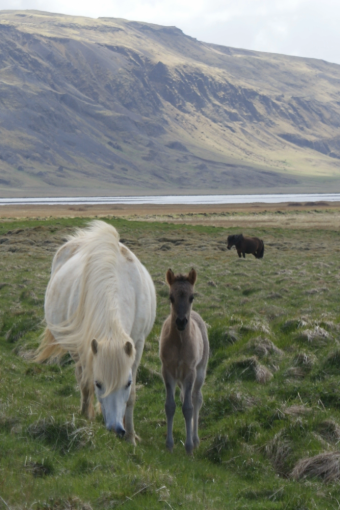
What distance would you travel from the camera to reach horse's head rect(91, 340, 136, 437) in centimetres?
658

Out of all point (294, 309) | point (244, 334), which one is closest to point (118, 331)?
point (244, 334)

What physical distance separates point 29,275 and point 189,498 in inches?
682

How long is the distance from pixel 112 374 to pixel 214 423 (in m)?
2.96

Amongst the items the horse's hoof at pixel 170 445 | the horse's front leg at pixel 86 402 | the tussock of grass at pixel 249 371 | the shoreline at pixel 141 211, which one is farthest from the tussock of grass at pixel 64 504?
the shoreline at pixel 141 211

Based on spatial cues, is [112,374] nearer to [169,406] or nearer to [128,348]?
[128,348]

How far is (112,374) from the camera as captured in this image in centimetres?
659

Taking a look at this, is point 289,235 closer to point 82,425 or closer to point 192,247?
point 192,247

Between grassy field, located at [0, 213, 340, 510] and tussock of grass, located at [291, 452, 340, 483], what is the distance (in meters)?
0.01

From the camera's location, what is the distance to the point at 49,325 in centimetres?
864

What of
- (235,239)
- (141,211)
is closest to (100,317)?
(235,239)

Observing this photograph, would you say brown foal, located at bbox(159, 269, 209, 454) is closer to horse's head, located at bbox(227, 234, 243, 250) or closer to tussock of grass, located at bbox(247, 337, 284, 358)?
tussock of grass, located at bbox(247, 337, 284, 358)

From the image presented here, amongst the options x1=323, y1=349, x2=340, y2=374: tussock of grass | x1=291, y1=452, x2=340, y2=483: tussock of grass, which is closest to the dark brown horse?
x1=323, y1=349, x2=340, y2=374: tussock of grass

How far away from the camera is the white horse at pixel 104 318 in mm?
6633

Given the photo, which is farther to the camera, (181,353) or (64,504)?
(181,353)
